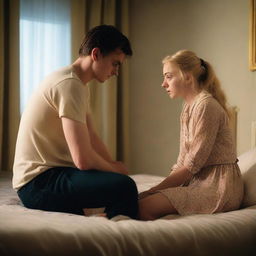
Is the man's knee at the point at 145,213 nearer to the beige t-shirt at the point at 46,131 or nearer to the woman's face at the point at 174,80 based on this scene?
the beige t-shirt at the point at 46,131

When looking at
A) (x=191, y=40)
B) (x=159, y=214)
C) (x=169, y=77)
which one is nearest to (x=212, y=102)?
(x=169, y=77)

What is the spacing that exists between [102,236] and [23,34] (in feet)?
10.0

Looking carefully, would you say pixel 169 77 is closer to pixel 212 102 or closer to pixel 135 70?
pixel 212 102

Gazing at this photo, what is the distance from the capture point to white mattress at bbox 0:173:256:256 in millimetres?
1278

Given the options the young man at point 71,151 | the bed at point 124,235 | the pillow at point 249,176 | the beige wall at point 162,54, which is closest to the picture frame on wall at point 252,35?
the beige wall at point 162,54

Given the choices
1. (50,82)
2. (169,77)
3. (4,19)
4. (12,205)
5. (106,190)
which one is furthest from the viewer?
(4,19)

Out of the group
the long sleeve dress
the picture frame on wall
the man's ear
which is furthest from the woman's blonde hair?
the picture frame on wall

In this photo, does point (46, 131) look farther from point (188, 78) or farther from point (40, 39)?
point (40, 39)

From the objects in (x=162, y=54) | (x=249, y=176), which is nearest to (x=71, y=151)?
(x=249, y=176)

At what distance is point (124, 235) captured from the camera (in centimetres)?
141

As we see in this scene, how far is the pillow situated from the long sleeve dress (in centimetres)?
5

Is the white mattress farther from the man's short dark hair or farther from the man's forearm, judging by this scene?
the man's short dark hair

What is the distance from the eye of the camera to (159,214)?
190cm

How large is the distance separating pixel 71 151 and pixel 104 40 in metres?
0.49
